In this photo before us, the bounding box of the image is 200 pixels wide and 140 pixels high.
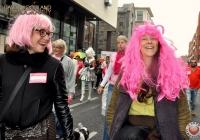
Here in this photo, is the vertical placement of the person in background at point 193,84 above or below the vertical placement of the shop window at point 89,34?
below

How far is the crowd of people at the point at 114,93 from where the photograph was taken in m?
1.90

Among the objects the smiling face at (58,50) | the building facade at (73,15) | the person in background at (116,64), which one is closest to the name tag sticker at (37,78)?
the person in background at (116,64)

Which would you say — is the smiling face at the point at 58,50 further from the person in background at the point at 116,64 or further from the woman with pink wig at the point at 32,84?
the woman with pink wig at the point at 32,84

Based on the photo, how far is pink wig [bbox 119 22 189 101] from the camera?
8.03 ft

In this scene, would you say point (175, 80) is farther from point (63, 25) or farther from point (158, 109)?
point (63, 25)

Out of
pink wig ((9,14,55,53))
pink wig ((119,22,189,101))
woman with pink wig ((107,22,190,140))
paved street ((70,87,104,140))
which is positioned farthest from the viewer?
paved street ((70,87,104,140))

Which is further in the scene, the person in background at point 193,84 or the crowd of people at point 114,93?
the person in background at point 193,84

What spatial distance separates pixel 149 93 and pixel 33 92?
1010mm

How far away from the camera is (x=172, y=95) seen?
2385 millimetres

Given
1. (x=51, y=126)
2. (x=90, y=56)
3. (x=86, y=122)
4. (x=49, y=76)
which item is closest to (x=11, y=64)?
(x=49, y=76)

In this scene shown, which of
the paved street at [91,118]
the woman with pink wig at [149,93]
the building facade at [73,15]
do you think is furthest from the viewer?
the building facade at [73,15]

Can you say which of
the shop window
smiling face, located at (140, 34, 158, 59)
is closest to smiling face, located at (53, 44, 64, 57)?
smiling face, located at (140, 34, 158, 59)

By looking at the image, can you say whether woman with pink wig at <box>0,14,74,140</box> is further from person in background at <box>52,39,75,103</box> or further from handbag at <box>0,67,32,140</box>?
person in background at <box>52,39,75,103</box>

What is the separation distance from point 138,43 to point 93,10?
2792 centimetres
